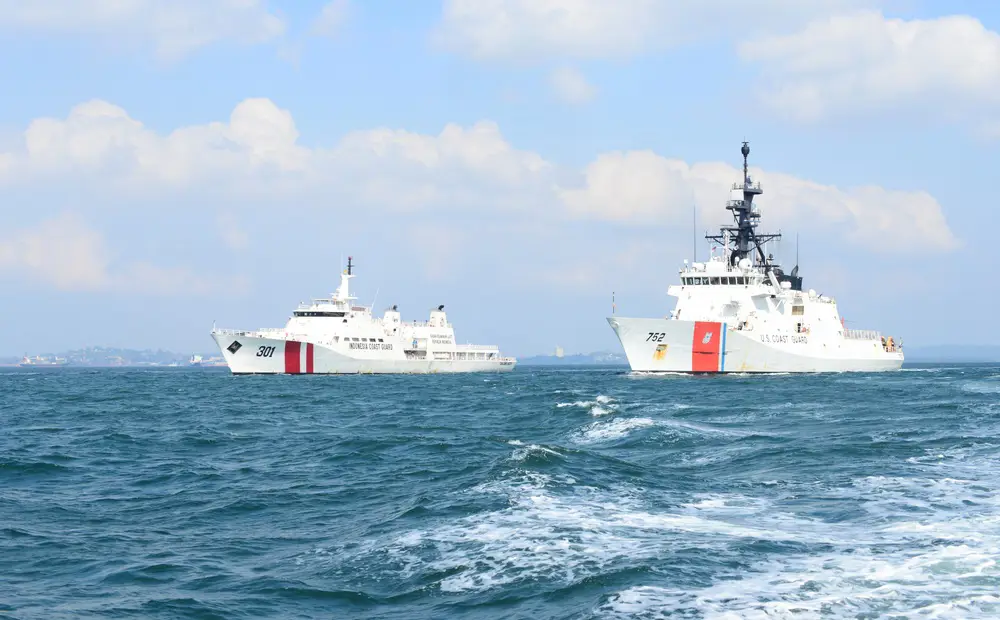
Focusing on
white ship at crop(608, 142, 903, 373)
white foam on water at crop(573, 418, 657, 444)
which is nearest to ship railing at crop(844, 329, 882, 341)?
white ship at crop(608, 142, 903, 373)

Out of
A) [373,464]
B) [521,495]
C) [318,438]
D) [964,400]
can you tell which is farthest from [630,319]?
[521,495]

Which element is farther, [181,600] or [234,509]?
[234,509]

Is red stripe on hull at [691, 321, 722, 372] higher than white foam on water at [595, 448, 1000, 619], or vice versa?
red stripe on hull at [691, 321, 722, 372]

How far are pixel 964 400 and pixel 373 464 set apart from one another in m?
24.2

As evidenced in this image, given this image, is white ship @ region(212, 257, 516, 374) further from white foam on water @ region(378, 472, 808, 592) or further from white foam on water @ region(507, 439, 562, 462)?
white foam on water @ region(378, 472, 808, 592)

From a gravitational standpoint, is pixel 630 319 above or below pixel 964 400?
above

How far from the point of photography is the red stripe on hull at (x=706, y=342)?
52406mm

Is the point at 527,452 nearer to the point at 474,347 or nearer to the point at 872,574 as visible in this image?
the point at 872,574

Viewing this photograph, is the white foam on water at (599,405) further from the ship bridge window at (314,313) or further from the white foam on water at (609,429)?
the ship bridge window at (314,313)

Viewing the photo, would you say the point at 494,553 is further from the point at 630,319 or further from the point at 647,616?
the point at 630,319

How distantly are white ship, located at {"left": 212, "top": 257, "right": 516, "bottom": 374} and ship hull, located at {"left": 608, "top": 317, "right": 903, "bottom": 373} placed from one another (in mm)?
24270

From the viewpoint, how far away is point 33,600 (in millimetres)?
9156

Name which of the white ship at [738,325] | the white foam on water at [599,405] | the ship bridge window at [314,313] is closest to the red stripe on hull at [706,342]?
the white ship at [738,325]

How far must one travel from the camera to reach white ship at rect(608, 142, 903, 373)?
52719 mm
